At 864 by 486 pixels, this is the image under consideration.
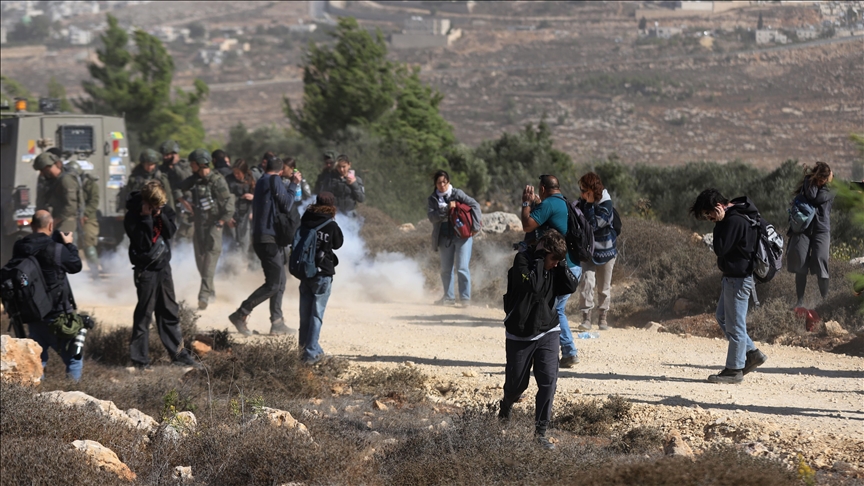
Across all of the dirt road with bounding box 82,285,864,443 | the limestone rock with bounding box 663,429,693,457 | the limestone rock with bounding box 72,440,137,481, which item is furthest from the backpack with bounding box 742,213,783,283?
the limestone rock with bounding box 72,440,137,481

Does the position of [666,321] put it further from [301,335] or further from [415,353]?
[301,335]

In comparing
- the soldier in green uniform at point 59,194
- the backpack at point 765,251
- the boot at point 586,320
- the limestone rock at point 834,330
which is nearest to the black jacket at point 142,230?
the boot at point 586,320

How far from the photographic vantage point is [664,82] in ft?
211

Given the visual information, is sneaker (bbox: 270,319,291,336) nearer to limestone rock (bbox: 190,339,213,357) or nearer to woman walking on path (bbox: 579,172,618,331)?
limestone rock (bbox: 190,339,213,357)

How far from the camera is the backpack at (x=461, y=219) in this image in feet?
38.8

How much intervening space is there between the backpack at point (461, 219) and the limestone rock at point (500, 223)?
143 inches

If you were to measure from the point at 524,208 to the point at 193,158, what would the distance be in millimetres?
5568

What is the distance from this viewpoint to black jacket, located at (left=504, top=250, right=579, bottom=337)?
6.12 meters

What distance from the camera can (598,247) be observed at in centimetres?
998

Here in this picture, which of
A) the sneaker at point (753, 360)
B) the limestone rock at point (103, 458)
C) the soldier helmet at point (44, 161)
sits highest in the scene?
the soldier helmet at point (44, 161)

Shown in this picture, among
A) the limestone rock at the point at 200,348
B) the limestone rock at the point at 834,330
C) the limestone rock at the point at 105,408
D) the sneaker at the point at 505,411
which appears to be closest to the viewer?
the sneaker at the point at 505,411

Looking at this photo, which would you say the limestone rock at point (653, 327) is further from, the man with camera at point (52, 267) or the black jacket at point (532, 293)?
the man with camera at point (52, 267)

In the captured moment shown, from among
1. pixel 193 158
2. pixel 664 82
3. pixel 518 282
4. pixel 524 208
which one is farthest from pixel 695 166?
pixel 664 82

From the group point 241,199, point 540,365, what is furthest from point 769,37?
point 540,365
